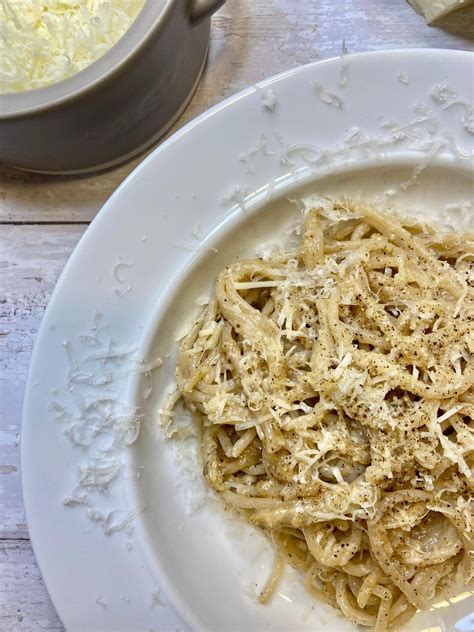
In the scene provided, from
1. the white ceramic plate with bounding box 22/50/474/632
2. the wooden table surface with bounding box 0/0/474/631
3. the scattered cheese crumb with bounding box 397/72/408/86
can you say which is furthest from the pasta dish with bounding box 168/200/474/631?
the wooden table surface with bounding box 0/0/474/631

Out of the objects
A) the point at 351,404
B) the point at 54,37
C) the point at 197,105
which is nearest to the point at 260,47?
the point at 197,105

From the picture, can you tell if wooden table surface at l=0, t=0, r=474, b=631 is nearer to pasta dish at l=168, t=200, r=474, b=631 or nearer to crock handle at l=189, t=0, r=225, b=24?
crock handle at l=189, t=0, r=225, b=24

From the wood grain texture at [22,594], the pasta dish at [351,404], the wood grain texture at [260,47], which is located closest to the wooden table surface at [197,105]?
the wood grain texture at [260,47]

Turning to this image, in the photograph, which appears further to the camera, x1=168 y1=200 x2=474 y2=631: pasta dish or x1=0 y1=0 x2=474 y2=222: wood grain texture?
x1=0 y1=0 x2=474 y2=222: wood grain texture

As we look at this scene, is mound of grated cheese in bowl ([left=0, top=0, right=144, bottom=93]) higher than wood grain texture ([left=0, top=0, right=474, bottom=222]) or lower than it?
Answer: higher

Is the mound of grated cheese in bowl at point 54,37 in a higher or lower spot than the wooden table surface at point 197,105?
higher

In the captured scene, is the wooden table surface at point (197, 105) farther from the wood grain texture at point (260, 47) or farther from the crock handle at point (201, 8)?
the crock handle at point (201, 8)

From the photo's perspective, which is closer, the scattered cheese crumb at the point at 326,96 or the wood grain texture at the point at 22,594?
the scattered cheese crumb at the point at 326,96
